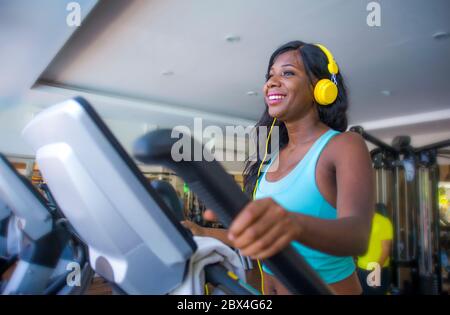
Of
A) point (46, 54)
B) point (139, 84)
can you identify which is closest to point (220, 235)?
point (46, 54)

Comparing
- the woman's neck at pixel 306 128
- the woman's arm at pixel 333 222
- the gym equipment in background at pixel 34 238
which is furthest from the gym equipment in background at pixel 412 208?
the gym equipment in background at pixel 34 238

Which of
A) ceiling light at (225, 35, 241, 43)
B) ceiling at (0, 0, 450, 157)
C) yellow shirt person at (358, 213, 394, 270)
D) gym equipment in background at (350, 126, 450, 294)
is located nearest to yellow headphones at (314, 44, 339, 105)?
yellow shirt person at (358, 213, 394, 270)

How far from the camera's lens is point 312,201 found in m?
0.68

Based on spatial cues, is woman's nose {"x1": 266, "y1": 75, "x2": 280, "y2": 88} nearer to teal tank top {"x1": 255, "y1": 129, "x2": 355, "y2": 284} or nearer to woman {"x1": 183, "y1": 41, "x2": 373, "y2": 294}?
woman {"x1": 183, "y1": 41, "x2": 373, "y2": 294}

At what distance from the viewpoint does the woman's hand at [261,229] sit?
30 centimetres

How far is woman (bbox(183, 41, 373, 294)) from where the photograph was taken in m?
0.32

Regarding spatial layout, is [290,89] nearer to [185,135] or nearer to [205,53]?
[185,135]

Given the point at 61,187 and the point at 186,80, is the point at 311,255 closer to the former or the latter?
the point at 61,187

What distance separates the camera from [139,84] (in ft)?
14.8

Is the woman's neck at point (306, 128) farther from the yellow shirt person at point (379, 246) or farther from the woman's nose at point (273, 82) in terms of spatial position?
the yellow shirt person at point (379, 246)

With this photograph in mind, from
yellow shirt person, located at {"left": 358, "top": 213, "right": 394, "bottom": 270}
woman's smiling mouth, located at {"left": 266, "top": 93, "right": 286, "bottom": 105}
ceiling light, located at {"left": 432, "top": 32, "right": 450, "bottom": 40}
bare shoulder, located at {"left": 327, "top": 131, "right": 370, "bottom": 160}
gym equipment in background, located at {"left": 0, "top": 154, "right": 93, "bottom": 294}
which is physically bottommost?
yellow shirt person, located at {"left": 358, "top": 213, "right": 394, "bottom": 270}

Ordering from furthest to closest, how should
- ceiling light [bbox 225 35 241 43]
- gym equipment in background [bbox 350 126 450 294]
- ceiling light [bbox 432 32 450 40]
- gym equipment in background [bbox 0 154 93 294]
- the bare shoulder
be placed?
ceiling light [bbox 225 35 241 43], ceiling light [bbox 432 32 450 40], gym equipment in background [bbox 350 126 450 294], gym equipment in background [bbox 0 154 93 294], the bare shoulder

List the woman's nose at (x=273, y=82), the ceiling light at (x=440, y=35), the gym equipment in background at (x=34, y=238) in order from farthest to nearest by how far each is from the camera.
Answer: the ceiling light at (x=440, y=35) < the woman's nose at (x=273, y=82) < the gym equipment in background at (x=34, y=238)

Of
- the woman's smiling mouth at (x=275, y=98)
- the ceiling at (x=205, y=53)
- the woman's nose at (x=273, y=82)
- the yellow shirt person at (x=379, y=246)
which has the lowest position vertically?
the yellow shirt person at (x=379, y=246)
